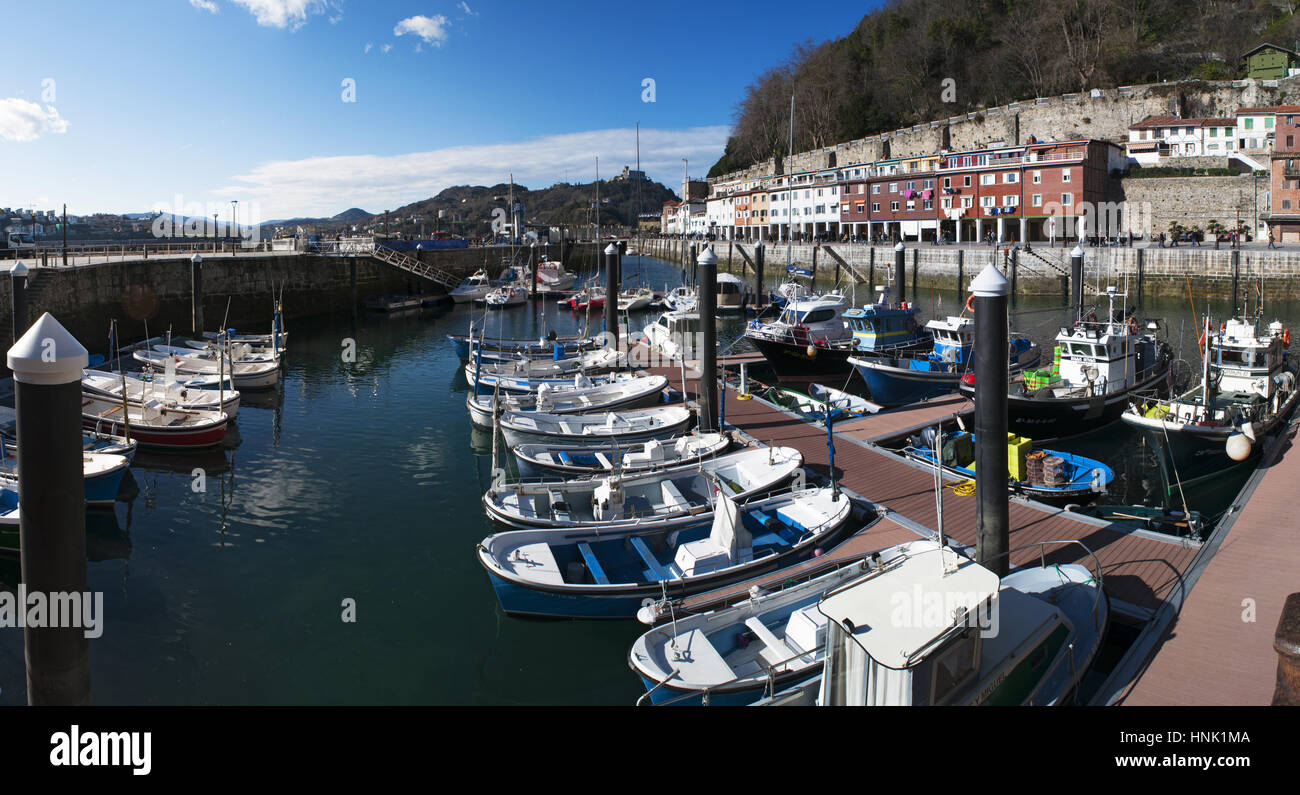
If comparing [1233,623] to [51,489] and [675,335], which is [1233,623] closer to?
[51,489]

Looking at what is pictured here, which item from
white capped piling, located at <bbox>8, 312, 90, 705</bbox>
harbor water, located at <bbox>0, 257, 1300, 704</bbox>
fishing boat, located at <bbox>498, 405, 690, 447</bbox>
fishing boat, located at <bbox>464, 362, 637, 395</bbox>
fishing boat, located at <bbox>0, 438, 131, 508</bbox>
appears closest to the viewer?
white capped piling, located at <bbox>8, 312, 90, 705</bbox>

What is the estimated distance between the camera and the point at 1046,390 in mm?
20500

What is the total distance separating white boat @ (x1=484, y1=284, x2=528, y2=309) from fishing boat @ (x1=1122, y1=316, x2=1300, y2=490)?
42224mm

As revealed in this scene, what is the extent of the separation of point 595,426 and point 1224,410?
44.1 ft

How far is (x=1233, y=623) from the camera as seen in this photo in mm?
9148

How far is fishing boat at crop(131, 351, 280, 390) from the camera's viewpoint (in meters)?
26.8

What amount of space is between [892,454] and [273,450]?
1515cm

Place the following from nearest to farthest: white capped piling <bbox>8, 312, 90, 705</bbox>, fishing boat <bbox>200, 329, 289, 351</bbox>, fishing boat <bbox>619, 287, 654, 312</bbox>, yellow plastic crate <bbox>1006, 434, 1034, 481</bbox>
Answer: white capped piling <bbox>8, 312, 90, 705</bbox> → yellow plastic crate <bbox>1006, 434, 1034, 481</bbox> → fishing boat <bbox>200, 329, 289, 351</bbox> → fishing boat <bbox>619, 287, 654, 312</bbox>

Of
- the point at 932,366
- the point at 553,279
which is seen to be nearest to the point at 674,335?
the point at 932,366

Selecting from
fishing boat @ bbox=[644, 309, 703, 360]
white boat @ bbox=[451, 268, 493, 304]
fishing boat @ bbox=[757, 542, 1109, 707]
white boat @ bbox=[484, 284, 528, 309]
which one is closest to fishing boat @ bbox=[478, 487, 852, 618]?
fishing boat @ bbox=[757, 542, 1109, 707]

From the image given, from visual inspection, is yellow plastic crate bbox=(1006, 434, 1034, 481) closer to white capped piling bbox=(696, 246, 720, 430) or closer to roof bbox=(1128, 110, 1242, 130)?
white capped piling bbox=(696, 246, 720, 430)

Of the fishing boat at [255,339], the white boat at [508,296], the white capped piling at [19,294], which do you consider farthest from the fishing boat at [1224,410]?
the white boat at [508,296]

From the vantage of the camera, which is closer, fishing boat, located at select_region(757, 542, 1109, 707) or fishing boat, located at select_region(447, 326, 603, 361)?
fishing boat, located at select_region(757, 542, 1109, 707)

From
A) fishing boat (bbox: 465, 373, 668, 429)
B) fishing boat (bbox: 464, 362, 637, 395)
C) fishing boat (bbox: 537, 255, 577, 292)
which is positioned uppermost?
fishing boat (bbox: 537, 255, 577, 292)
